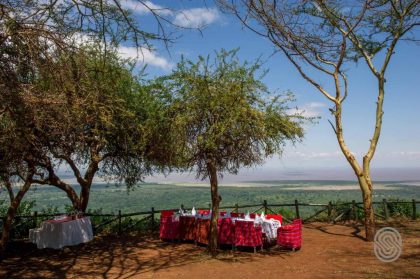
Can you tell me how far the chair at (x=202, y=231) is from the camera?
533 inches

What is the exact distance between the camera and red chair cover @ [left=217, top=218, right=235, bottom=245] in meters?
13.0

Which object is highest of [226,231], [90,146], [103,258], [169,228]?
[90,146]

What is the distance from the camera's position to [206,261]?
11.6 m

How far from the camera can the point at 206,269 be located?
1070 centimetres

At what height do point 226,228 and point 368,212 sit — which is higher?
point 368,212

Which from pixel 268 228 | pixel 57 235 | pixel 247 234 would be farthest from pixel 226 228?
pixel 57 235

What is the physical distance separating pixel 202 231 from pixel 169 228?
6.12 feet

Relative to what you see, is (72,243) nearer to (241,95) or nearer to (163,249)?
(163,249)

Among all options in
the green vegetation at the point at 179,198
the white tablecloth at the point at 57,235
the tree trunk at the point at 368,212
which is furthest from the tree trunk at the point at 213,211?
the green vegetation at the point at 179,198

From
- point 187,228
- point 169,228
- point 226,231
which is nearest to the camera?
point 226,231

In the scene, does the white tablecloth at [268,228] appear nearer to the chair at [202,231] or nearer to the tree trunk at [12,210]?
the chair at [202,231]

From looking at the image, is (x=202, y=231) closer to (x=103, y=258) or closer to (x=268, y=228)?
(x=268, y=228)

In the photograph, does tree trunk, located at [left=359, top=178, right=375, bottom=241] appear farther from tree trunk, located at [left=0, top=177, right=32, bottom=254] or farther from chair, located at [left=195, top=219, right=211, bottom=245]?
tree trunk, located at [left=0, top=177, right=32, bottom=254]

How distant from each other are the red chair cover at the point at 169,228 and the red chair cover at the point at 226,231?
2.25 meters
